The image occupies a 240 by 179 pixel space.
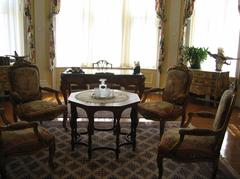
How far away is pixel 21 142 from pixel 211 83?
428 centimetres

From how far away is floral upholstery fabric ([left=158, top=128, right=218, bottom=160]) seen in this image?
2533 mm

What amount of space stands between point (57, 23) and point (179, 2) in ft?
9.92

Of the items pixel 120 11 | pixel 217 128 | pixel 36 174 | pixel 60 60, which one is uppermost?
pixel 120 11

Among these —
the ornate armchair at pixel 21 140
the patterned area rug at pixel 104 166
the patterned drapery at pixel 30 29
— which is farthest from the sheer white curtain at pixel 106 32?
Answer: the ornate armchair at pixel 21 140

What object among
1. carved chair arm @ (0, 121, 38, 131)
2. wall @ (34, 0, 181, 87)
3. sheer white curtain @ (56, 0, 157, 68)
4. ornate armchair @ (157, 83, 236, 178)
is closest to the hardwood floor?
ornate armchair @ (157, 83, 236, 178)

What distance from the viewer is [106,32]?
21.6ft

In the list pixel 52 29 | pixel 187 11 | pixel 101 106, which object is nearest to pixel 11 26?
pixel 52 29

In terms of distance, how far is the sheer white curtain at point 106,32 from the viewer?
6379 mm

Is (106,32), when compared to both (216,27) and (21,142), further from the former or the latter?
(21,142)

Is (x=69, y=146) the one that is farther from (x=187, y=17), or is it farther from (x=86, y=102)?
(x=187, y=17)

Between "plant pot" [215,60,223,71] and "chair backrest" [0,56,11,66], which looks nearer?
"chair backrest" [0,56,11,66]

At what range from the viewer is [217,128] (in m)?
2.64

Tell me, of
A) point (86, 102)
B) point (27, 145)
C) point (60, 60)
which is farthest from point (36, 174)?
point (60, 60)

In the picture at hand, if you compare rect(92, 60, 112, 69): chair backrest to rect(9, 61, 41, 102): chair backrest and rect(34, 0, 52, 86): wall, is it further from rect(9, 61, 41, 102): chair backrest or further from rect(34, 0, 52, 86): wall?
rect(9, 61, 41, 102): chair backrest
